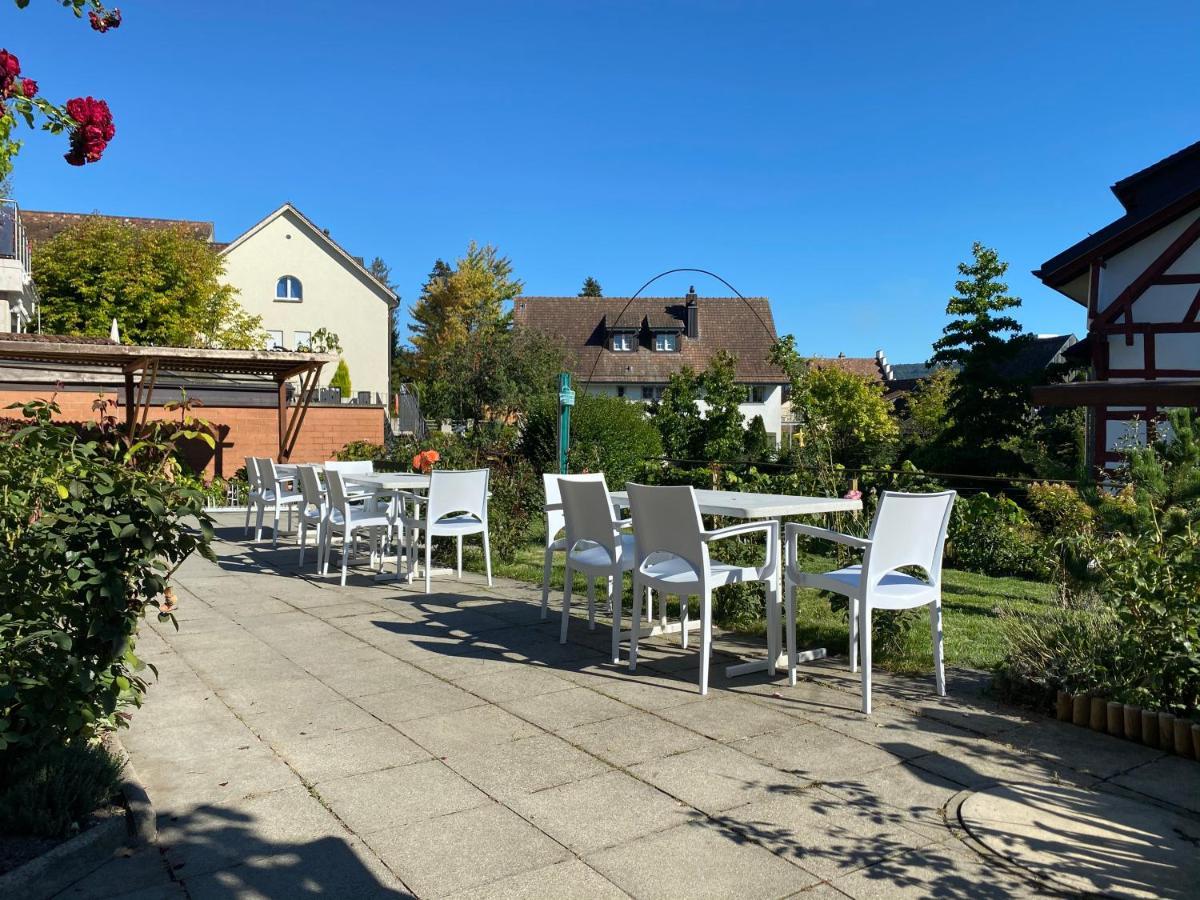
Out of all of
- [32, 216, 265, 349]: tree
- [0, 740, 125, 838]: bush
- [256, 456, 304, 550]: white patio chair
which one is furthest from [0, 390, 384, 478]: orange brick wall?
[0, 740, 125, 838]: bush

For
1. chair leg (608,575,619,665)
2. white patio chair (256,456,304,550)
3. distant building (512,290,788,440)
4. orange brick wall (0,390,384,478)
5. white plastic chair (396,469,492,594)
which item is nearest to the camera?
chair leg (608,575,619,665)

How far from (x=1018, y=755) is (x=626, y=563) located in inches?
86.0

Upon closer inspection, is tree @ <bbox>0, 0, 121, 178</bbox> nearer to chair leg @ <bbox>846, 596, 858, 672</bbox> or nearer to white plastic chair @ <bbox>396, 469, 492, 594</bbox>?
chair leg @ <bbox>846, 596, 858, 672</bbox>

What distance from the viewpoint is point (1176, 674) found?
3.72 m

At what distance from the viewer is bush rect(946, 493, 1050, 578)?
31.0 ft

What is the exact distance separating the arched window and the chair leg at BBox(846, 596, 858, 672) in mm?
31625

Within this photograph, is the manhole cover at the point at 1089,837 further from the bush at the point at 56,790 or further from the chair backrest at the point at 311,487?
the chair backrest at the point at 311,487

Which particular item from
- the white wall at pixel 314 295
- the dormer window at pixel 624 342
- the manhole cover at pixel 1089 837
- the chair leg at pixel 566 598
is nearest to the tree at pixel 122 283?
the white wall at pixel 314 295

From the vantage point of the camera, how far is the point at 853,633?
4.52 m

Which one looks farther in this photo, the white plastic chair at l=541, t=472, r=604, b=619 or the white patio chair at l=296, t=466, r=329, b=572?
the white patio chair at l=296, t=466, r=329, b=572

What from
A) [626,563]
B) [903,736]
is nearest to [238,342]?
[626,563]

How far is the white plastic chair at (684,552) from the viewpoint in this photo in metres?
4.40

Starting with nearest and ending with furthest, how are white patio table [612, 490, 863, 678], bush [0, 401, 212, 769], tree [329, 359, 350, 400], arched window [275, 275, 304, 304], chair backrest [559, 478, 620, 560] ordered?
bush [0, 401, 212, 769]
white patio table [612, 490, 863, 678]
chair backrest [559, 478, 620, 560]
tree [329, 359, 350, 400]
arched window [275, 275, 304, 304]

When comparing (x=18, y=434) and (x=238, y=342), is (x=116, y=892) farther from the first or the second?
(x=238, y=342)
